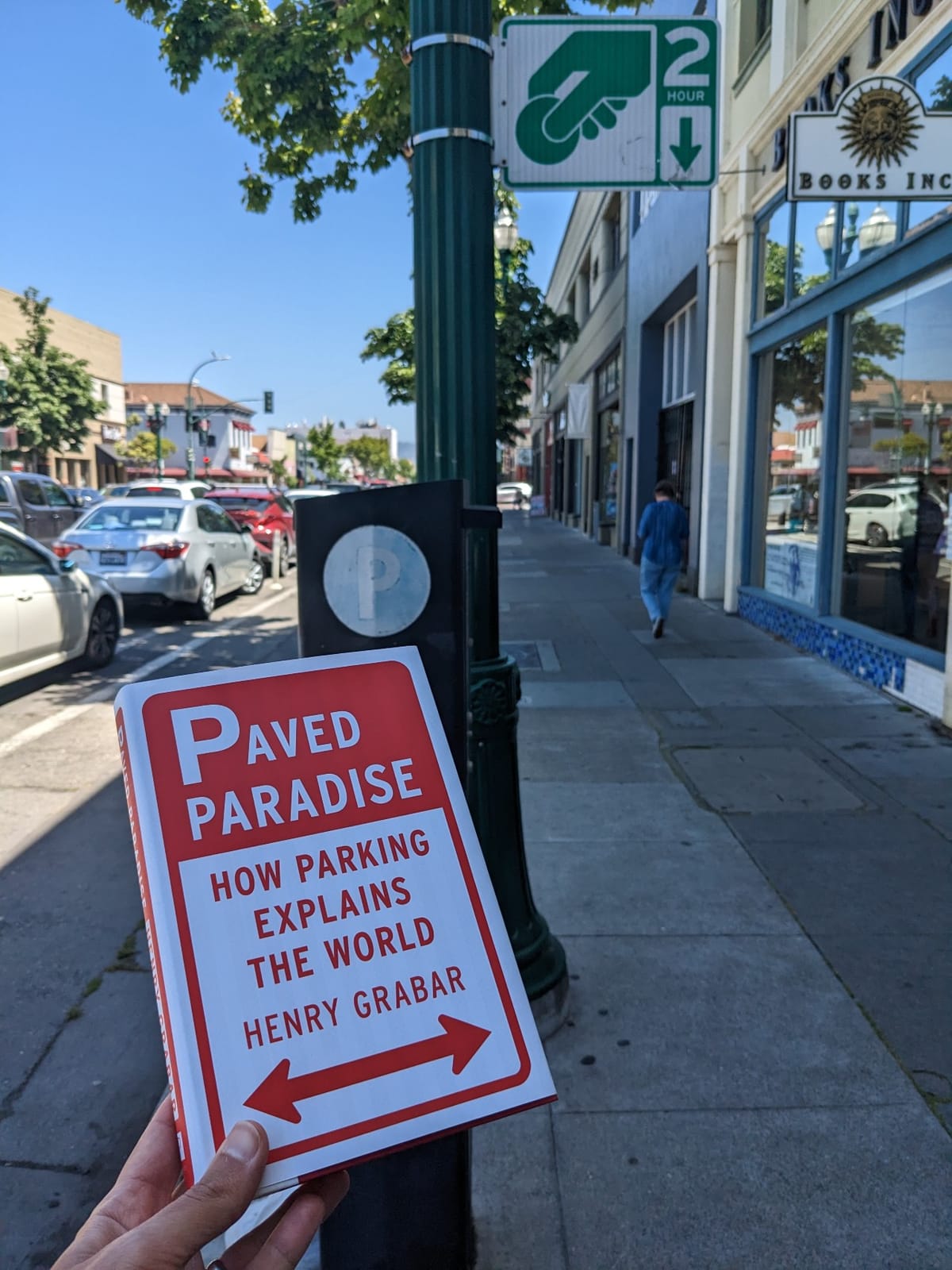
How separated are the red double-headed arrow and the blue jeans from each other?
384 inches

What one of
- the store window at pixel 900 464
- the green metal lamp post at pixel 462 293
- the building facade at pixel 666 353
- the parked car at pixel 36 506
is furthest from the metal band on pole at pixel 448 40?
the parked car at pixel 36 506

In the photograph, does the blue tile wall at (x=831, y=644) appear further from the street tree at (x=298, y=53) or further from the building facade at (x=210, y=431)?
the building facade at (x=210, y=431)

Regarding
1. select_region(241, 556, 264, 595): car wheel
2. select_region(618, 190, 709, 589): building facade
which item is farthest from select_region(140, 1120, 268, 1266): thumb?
select_region(241, 556, 264, 595): car wheel

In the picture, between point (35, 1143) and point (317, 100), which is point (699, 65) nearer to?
point (35, 1143)

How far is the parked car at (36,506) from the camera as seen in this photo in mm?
19641

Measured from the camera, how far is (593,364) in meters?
28.7

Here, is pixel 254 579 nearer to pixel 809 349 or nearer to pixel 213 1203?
pixel 809 349

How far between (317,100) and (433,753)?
9371mm

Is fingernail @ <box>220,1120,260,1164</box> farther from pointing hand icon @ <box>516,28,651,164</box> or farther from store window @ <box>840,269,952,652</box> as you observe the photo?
store window @ <box>840,269,952,652</box>

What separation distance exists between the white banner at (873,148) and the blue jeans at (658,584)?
5022mm

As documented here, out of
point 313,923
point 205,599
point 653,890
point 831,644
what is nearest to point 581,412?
point 205,599

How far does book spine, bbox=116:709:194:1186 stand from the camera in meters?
1.25

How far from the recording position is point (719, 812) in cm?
543

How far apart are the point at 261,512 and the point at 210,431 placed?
75.8 metres
